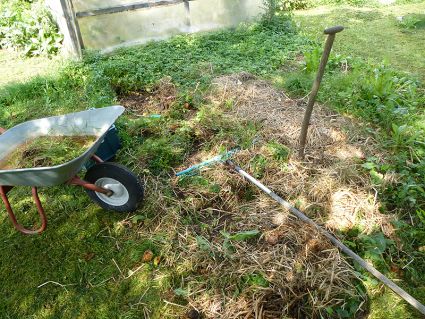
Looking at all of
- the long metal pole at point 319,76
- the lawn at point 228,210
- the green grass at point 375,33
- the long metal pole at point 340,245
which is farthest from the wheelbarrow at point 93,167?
the green grass at point 375,33

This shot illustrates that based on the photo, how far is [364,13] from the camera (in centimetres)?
770

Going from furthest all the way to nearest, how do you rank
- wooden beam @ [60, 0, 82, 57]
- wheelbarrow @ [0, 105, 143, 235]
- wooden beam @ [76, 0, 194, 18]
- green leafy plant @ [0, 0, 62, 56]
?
green leafy plant @ [0, 0, 62, 56], wooden beam @ [76, 0, 194, 18], wooden beam @ [60, 0, 82, 57], wheelbarrow @ [0, 105, 143, 235]

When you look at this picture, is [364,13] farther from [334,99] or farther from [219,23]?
[334,99]

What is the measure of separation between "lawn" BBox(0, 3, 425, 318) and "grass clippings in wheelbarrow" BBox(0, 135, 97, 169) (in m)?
0.55

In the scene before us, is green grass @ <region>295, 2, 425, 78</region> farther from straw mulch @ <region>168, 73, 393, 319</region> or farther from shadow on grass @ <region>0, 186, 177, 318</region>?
shadow on grass @ <region>0, 186, 177, 318</region>

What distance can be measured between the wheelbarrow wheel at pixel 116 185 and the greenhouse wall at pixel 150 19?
372 centimetres

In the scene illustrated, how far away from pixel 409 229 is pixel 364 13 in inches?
285

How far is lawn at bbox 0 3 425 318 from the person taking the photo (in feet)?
6.60

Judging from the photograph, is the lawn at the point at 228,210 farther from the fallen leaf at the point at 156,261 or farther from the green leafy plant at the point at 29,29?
the green leafy plant at the point at 29,29

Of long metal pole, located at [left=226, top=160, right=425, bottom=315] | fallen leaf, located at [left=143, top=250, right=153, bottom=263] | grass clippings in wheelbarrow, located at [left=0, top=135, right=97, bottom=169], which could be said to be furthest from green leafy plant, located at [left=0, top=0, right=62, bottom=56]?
fallen leaf, located at [left=143, top=250, right=153, bottom=263]

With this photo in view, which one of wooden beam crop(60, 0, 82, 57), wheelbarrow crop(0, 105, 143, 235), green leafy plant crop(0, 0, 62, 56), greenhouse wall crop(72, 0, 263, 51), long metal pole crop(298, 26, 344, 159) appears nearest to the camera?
long metal pole crop(298, 26, 344, 159)

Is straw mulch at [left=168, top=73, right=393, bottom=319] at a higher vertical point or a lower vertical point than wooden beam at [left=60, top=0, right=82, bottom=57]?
lower

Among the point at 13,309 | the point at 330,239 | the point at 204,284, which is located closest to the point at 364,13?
the point at 330,239

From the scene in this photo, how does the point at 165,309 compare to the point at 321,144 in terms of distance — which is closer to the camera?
the point at 165,309
